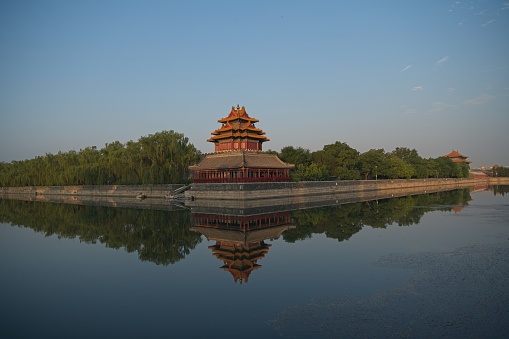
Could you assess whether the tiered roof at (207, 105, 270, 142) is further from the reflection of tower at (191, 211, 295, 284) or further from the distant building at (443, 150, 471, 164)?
the distant building at (443, 150, 471, 164)

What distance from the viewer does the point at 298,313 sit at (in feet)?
27.3

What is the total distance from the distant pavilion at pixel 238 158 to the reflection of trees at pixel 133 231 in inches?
410

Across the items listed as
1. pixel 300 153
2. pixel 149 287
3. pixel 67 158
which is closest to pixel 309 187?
pixel 300 153

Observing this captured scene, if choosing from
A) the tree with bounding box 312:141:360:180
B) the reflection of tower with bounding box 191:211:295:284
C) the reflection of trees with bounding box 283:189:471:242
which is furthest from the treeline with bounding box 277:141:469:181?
the reflection of tower with bounding box 191:211:295:284

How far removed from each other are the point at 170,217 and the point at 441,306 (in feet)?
69.8

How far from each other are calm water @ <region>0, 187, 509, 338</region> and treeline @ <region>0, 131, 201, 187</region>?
86.8 feet

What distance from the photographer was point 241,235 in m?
18.8

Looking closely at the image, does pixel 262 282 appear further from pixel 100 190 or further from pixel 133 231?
pixel 100 190

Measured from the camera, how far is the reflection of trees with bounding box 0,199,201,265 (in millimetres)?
16075

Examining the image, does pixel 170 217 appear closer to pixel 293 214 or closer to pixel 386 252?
pixel 293 214

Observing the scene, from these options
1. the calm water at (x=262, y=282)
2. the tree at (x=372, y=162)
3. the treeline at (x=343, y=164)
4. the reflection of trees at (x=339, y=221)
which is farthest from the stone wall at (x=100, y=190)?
the tree at (x=372, y=162)

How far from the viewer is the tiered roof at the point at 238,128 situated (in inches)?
1662

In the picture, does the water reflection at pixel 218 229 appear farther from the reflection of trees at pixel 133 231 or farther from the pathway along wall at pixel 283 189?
the pathway along wall at pixel 283 189

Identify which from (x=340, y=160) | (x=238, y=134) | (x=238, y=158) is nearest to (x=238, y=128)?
(x=238, y=134)
